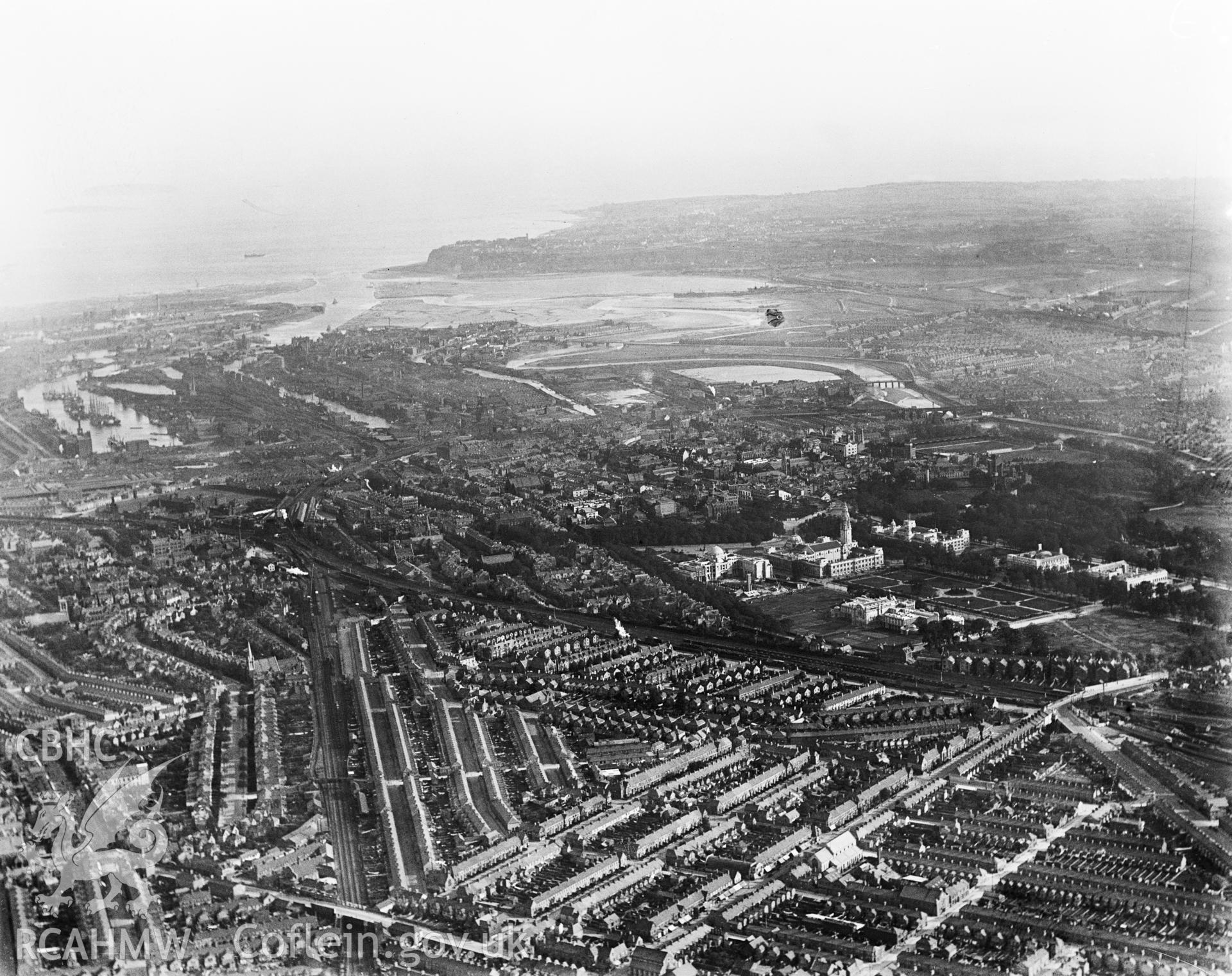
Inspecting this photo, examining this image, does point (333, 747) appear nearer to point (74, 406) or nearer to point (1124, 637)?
point (1124, 637)

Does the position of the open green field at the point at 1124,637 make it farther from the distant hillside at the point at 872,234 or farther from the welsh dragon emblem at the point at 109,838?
the distant hillside at the point at 872,234

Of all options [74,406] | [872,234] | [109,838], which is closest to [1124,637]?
[109,838]

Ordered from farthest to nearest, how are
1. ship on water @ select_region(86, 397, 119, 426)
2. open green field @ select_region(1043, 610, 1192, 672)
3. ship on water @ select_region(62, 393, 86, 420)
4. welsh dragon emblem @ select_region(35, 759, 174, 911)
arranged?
ship on water @ select_region(62, 393, 86, 420), ship on water @ select_region(86, 397, 119, 426), open green field @ select_region(1043, 610, 1192, 672), welsh dragon emblem @ select_region(35, 759, 174, 911)

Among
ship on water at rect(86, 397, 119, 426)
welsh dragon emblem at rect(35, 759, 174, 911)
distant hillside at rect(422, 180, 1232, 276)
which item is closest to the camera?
welsh dragon emblem at rect(35, 759, 174, 911)

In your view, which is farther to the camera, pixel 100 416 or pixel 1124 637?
pixel 100 416

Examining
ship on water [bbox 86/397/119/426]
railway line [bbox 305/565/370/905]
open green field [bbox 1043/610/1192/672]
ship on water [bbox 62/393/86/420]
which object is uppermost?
ship on water [bbox 62/393/86/420]

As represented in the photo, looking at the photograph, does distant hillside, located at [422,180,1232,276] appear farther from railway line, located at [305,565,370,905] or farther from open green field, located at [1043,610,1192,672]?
railway line, located at [305,565,370,905]

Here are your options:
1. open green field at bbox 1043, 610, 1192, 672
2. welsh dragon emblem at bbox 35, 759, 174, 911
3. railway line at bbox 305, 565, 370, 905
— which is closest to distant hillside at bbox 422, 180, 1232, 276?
open green field at bbox 1043, 610, 1192, 672
